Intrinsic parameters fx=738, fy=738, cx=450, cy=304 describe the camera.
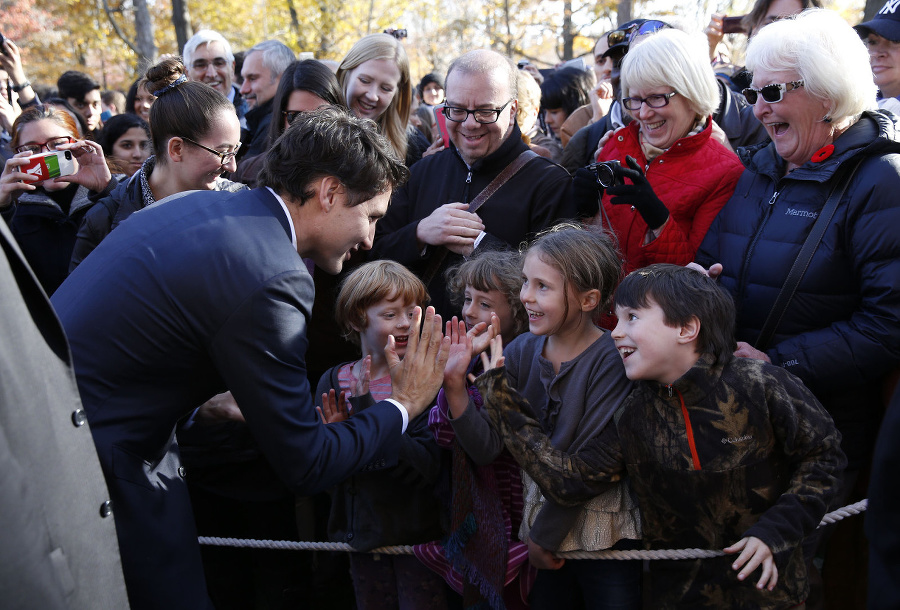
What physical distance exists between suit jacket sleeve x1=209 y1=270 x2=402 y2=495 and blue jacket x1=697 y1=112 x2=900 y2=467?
1620 mm

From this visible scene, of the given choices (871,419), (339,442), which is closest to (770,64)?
(871,419)

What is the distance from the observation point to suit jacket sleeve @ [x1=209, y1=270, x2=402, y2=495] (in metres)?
2.07

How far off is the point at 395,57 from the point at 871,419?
319 centimetres

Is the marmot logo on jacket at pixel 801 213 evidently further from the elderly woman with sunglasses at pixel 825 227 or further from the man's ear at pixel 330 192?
the man's ear at pixel 330 192

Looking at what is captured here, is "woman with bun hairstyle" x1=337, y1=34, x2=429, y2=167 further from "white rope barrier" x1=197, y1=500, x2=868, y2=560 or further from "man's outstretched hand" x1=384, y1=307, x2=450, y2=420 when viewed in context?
"white rope barrier" x1=197, y1=500, x2=868, y2=560

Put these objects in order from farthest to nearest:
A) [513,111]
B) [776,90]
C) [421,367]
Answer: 1. [513,111]
2. [776,90]
3. [421,367]

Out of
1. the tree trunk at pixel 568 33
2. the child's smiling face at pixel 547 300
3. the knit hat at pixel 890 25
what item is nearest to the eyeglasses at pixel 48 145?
the child's smiling face at pixel 547 300

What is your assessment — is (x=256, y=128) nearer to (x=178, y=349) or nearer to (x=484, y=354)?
(x=484, y=354)

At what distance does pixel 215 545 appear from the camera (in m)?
3.47

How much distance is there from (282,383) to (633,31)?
3018mm

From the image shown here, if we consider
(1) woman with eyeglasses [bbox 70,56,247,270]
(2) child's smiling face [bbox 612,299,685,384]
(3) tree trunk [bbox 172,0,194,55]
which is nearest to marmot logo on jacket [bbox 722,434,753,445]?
(2) child's smiling face [bbox 612,299,685,384]

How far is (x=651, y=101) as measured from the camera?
3172mm

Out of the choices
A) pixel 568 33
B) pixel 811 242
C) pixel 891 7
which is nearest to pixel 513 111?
pixel 811 242

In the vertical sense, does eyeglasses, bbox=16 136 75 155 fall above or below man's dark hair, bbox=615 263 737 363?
above
